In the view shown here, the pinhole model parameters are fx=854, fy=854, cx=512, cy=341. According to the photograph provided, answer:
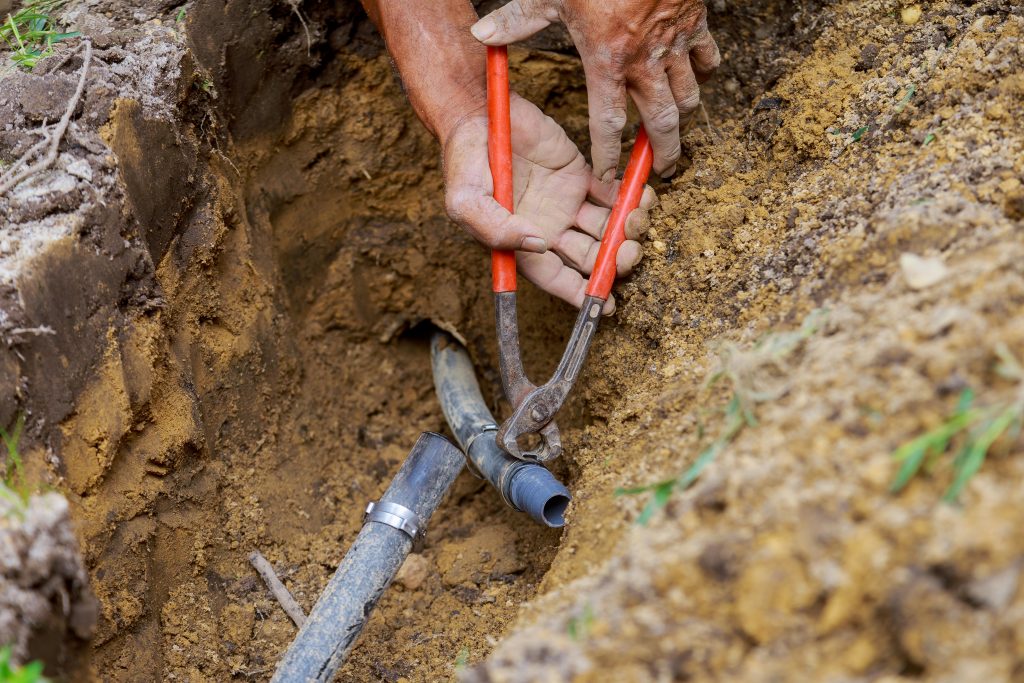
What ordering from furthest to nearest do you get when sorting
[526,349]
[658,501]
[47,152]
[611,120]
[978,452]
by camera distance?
[526,349]
[611,120]
[47,152]
[658,501]
[978,452]

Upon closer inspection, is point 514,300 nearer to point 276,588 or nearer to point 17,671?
point 276,588

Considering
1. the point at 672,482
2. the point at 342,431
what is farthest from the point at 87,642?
the point at 342,431

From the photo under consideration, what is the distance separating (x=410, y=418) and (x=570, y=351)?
0.94 m

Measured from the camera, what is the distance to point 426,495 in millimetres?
1878

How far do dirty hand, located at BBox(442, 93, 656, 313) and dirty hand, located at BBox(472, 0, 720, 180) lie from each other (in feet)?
0.52

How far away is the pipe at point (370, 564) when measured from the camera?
64.2 inches

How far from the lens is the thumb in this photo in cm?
185

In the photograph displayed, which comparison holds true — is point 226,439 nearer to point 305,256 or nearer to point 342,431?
point 342,431

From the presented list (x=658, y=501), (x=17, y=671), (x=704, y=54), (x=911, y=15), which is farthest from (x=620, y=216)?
(x=17, y=671)

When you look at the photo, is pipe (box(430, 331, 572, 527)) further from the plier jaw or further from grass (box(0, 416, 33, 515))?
grass (box(0, 416, 33, 515))

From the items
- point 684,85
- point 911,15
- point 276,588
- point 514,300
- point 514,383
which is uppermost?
point 684,85

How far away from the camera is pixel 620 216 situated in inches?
75.9

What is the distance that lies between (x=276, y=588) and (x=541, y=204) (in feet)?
3.71

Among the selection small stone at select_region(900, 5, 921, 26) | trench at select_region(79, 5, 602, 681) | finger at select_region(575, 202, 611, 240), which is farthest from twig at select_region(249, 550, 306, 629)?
small stone at select_region(900, 5, 921, 26)
